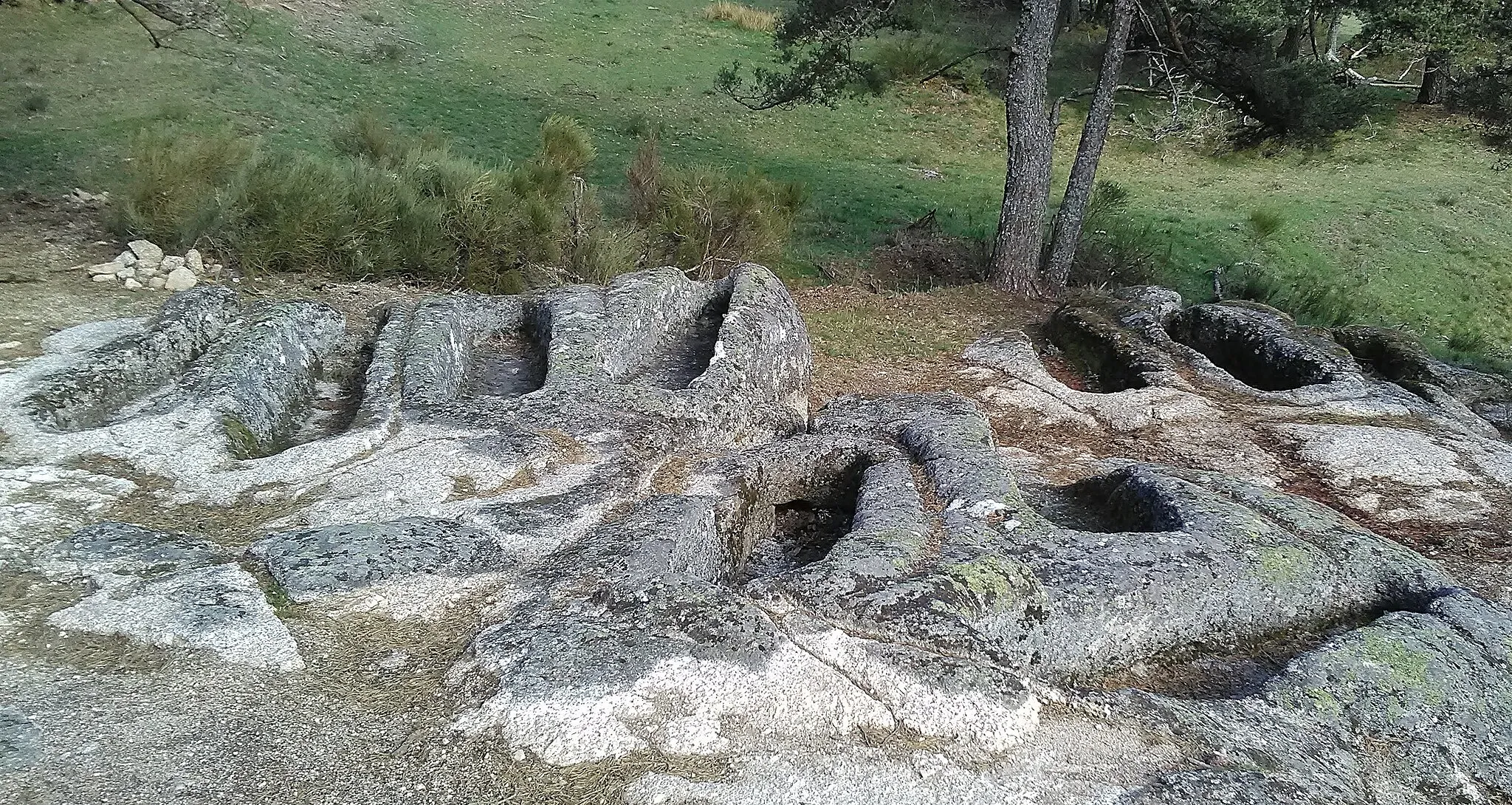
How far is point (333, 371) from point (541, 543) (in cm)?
241

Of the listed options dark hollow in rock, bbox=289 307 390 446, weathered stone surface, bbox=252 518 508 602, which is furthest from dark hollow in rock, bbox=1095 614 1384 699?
dark hollow in rock, bbox=289 307 390 446

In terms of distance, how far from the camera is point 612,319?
546cm

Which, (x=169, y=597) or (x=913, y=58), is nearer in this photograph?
(x=169, y=597)

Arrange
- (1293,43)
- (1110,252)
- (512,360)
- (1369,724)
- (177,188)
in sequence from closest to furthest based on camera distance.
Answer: (1369,724)
(512,360)
(177,188)
(1110,252)
(1293,43)

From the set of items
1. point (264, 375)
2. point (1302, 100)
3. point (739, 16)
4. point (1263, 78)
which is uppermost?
point (739, 16)

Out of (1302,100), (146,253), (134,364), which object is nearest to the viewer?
(134,364)

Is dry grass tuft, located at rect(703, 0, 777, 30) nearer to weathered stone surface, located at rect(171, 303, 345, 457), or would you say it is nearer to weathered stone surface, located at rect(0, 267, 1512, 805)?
weathered stone surface, located at rect(0, 267, 1512, 805)

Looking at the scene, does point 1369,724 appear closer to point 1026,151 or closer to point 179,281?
point 179,281

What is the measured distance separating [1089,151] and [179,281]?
7.98 meters

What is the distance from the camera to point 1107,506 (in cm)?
467

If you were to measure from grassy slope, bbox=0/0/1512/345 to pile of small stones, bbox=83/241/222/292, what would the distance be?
2296mm

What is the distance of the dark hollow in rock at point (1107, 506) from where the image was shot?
4249 millimetres

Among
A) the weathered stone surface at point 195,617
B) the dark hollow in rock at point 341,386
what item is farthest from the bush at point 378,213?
the weathered stone surface at point 195,617

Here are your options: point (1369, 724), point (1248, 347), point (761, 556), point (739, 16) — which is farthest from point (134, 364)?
point (739, 16)
